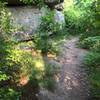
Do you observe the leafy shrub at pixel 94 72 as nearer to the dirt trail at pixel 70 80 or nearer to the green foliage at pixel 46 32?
the dirt trail at pixel 70 80

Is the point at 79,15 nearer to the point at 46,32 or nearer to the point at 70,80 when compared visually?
the point at 46,32

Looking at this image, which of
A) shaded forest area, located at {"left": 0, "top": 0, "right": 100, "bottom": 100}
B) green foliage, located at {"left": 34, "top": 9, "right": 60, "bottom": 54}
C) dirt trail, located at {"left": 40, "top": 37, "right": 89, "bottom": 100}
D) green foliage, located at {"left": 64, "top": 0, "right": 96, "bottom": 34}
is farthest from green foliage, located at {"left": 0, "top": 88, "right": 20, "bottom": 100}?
green foliage, located at {"left": 64, "top": 0, "right": 96, "bottom": 34}

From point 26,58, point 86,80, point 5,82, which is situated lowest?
point 86,80

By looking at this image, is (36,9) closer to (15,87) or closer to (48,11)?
(48,11)

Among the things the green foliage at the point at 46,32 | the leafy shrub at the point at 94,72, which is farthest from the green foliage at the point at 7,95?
the green foliage at the point at 46,32

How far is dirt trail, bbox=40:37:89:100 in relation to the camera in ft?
24.9

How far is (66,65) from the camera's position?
998 centimetres

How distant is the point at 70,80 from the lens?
28.6 feet

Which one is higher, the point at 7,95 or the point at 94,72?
the point at 7,95

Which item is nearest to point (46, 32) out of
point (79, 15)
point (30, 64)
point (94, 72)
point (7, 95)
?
point (30, 64)

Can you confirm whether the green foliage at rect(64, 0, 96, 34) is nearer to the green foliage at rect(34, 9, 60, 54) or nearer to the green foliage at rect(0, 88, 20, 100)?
the green foliage at rect(34, 9, 60, 54)

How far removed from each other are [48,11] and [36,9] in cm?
A: 101

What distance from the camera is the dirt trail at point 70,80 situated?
7.59m

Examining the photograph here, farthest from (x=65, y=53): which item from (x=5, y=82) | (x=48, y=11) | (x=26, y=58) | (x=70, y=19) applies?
(x=70, y=19)
